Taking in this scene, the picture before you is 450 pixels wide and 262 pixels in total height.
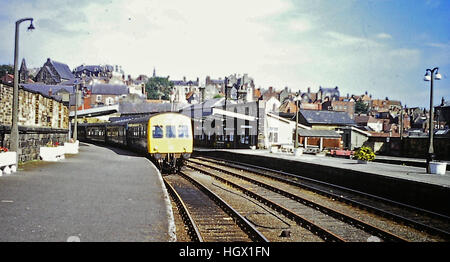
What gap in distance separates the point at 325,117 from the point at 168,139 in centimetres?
3837

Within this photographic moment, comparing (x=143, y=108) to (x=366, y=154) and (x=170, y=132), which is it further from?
(x=366, y=154)

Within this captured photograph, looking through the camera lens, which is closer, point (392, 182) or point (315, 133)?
point (392, 182)

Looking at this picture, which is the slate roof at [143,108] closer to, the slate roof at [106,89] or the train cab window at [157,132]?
the slate roof at [106,89]

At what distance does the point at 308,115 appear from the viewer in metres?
54.5

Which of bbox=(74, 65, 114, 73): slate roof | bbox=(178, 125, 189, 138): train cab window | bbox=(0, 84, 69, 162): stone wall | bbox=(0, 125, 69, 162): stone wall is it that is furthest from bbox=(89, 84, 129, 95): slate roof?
bbox=(178, 125, 189, 138): train cab window

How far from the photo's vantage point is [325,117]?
5538 centimetres

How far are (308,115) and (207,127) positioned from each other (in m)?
15.2

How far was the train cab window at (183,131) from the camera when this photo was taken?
2149 centimetres

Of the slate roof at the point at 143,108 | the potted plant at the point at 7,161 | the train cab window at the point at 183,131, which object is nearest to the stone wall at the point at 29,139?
the potted plant at the point at 7,161

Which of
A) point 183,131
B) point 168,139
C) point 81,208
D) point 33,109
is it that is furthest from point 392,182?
point 33,109

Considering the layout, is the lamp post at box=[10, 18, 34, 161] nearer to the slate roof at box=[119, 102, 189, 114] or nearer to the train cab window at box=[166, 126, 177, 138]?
the train cab window at box=[166, 126, 177, 138]

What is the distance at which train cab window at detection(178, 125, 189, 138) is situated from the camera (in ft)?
70.5

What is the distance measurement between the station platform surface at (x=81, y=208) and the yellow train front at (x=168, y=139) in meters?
5.78
